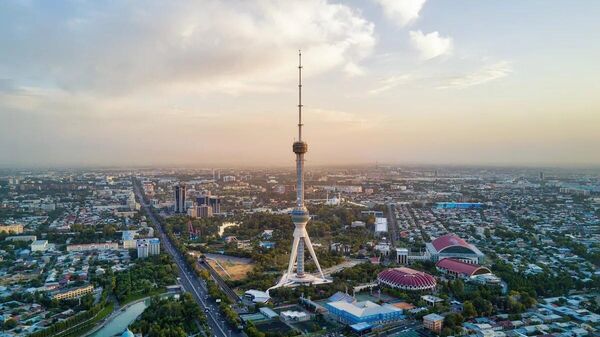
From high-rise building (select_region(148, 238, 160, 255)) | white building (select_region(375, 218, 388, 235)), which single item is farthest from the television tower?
white building (select_region(375, 218, 388, 235))

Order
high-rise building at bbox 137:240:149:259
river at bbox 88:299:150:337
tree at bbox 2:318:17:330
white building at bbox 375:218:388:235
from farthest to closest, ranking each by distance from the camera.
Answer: white building at bbox 375:218:388:235 < high-rise building at bbox 137:240:149:259 < river at bbox 88:299:150:337 < tree at bbox 2:318:17:330

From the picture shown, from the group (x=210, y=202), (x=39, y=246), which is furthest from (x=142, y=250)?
(x=210, y=202)

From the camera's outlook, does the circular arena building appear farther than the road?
Yes

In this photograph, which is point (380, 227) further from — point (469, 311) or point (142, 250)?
point (469, 311)

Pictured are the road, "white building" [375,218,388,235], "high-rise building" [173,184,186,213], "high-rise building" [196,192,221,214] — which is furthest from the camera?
"high-rise building" [173,184,186,213]

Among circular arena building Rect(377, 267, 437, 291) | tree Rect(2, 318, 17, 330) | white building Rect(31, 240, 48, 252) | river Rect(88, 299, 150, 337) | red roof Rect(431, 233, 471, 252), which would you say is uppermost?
red roof Rect(431, 233, 471, 252)

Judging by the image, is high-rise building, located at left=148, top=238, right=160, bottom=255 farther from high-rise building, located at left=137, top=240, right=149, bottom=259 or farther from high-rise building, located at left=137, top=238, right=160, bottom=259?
high-rise building, located at left=137, top=240, right=149, bottom=259

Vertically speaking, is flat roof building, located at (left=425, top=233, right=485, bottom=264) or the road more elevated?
flat roof building, located at (left=425, top=233, right=485, bottom=264)
